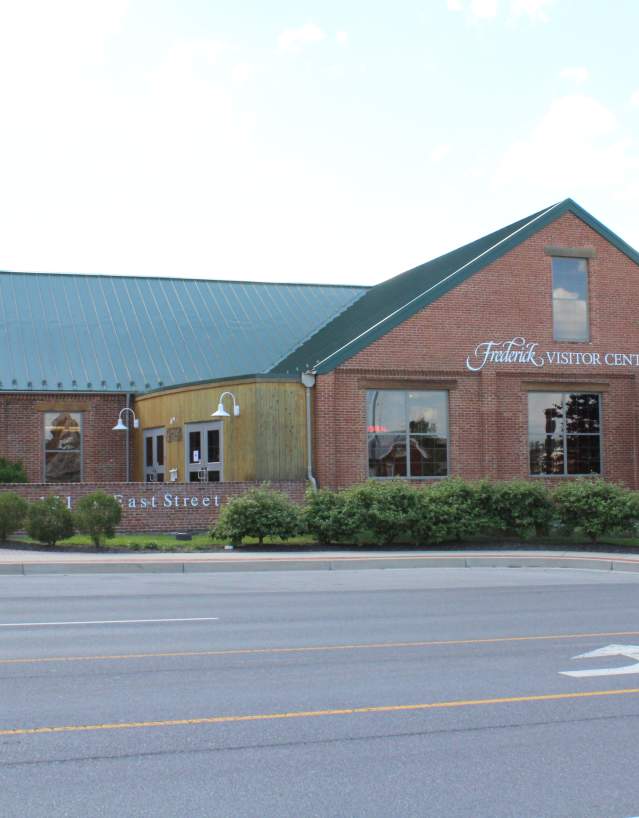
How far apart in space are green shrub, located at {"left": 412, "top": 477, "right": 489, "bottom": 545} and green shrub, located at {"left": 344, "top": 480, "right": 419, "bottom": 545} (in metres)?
0.25

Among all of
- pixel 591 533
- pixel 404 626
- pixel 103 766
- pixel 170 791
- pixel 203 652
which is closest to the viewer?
pixel 170 791

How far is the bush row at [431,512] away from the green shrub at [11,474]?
809 centimetres

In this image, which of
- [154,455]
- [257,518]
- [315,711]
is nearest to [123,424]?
[154,455]

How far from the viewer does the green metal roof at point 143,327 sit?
32.1m

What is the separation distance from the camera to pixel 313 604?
47.3 feet

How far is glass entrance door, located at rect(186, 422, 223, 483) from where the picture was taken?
27.7 metres

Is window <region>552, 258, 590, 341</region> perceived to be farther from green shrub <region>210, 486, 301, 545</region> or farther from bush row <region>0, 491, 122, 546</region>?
bush row <region>0, 491, 122, 546</region>

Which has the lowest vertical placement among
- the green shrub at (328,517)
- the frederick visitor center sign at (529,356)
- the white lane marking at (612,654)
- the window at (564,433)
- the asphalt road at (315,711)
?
the white lane marking at (612,654)

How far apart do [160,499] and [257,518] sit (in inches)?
129

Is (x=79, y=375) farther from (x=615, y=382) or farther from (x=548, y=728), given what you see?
(x=548, y=728)

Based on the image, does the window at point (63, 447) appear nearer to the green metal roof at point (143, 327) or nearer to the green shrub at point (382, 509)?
the green metal roof at point (143, 327)

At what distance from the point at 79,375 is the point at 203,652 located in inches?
899

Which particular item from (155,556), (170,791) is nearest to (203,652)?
(170,791)

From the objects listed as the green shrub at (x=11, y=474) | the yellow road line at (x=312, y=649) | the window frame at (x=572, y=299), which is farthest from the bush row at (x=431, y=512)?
the yellow road line at (x=312, y=649)
